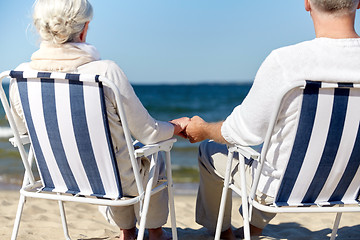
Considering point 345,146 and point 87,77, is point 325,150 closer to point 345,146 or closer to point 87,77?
point 345,146

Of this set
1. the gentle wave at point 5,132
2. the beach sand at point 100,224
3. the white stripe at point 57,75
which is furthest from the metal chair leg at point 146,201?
the gentle wave at point 5,132

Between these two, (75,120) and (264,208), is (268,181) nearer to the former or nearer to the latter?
(264,208)

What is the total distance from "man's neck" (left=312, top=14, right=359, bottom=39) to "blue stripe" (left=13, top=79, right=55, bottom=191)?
132 centimetres

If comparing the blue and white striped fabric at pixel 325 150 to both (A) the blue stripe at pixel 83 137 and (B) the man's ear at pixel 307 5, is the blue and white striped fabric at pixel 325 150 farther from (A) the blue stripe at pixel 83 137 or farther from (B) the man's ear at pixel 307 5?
(A) the blue stripe at pixel 83 137

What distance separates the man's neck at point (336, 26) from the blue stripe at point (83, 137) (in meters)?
1.06

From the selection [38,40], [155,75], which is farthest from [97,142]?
[155,75]

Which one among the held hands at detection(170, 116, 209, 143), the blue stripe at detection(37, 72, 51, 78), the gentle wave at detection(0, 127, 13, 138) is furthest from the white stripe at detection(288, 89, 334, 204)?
the gentle wave at detection(0, 127, 13, 138)

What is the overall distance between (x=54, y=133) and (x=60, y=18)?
521 millimetres

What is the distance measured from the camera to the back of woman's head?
7.52 feet

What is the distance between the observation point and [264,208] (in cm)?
221

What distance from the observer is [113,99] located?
2.28m

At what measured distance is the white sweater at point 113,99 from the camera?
2.30 meters

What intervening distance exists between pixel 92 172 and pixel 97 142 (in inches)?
6.9

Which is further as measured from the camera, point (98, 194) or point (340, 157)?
point (98, 194)
